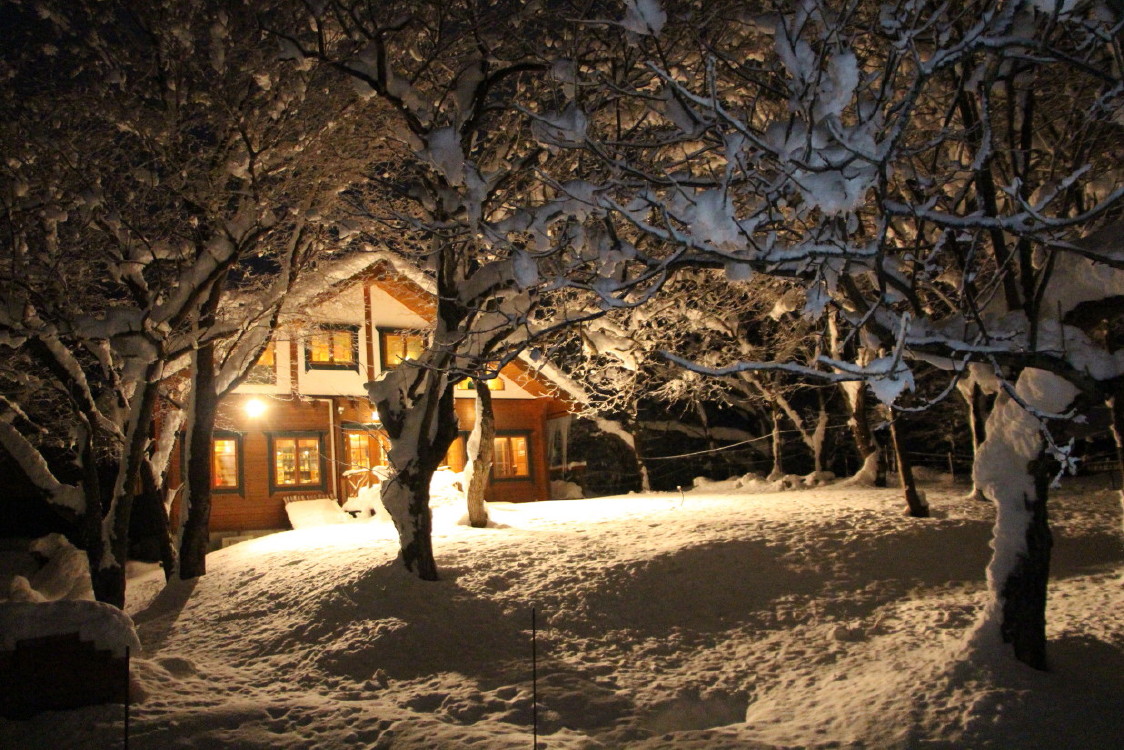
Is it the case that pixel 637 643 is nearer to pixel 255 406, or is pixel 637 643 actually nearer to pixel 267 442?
pixel 255 406

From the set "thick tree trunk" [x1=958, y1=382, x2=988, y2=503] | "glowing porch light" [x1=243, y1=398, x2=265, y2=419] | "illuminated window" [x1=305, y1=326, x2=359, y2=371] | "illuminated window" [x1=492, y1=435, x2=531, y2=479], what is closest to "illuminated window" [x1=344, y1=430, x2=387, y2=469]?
"illuminated window" [x1=305, y1=326, x2=359, y2=371]

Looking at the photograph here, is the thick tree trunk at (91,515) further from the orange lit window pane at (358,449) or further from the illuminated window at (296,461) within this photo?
the orange lit window pane at (358,449)

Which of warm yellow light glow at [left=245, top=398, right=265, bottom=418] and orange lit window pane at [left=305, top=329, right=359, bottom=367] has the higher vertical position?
orange lit window pane at [left=305, top=329, right=359, bottom=367]

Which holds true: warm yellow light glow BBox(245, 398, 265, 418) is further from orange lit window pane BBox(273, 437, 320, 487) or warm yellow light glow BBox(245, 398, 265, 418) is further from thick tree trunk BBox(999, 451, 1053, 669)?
thick tree trunk BBox(999, 451, 1053, 669)

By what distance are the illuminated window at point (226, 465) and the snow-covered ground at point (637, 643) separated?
7.32 meters

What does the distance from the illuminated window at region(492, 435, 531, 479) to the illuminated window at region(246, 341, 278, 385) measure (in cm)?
736

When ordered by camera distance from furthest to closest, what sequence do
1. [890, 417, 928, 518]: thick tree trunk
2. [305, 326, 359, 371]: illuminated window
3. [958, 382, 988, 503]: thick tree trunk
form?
[305, 326, 359, 371]: illuminated window < [958, 382, 988, 503]: thick tree trunk < [890, 417, 928, 518]: thick tree trunk

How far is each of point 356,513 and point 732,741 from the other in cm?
1635

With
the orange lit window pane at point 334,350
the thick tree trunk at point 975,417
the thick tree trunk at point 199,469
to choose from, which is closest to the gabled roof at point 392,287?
the orange lit window pane at point 334,350

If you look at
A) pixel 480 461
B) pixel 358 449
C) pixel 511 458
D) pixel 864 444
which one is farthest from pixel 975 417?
pixel 358 449

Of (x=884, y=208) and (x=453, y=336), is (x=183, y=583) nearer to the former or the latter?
(x=453, y=336)

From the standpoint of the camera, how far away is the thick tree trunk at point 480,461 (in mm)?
15430

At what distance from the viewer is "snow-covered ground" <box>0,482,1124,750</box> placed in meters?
6.09

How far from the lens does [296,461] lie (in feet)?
73.5
